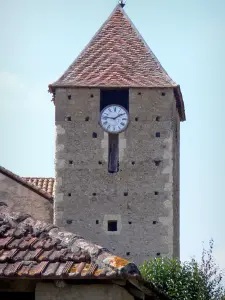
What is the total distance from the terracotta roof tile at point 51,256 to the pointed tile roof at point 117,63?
16.8 metres

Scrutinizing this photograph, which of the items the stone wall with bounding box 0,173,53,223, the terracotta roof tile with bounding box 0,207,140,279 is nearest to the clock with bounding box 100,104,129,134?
the stone wall with bounding box 0,173,53,223

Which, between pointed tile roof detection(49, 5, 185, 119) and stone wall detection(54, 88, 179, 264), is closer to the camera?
stone wall detection(54, 88, 179, 264)

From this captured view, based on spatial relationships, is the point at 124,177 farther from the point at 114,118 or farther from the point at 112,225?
the point at 114,118

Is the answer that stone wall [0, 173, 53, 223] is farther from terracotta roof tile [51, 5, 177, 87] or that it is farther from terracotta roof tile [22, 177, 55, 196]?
terracotta roof tile [51, 5, 177, 87]

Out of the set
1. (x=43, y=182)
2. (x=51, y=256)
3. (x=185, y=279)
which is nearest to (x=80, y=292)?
(x=51, y=256)

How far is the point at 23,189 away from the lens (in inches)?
1083

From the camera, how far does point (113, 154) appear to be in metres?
27.5

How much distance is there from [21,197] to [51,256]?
17.1 m

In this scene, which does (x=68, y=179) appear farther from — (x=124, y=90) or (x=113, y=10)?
(x=113, y=10)

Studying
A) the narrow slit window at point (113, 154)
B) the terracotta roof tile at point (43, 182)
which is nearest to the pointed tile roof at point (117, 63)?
the narrow slit window at point (113, 154)

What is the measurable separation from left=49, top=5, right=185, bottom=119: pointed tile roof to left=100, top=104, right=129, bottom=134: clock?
0.62m

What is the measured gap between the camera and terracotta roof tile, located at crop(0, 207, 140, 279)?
33.0 feet

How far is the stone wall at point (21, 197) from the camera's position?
89.9 ft

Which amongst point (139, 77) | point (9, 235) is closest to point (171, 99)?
point (139, 77)
